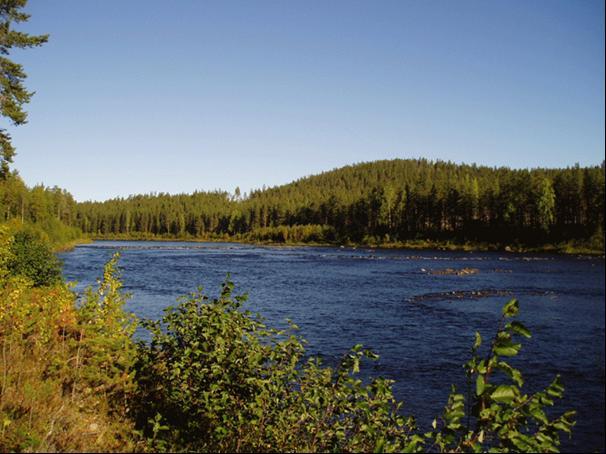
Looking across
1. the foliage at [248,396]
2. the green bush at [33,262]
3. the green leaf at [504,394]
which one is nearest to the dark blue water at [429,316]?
the green bush at [33,262]

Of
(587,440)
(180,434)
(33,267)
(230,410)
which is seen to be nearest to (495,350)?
(230,410)

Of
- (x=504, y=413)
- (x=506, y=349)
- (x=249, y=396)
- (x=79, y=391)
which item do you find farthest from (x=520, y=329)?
(x=79, y=391)

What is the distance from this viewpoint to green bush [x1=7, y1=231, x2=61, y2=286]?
2153cm

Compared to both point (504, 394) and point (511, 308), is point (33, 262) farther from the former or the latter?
point (504, 394)

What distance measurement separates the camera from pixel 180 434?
7039 mm

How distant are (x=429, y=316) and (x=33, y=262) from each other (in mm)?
21830

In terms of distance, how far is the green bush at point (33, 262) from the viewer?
21531 mm

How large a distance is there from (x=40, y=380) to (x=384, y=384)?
6.63 m

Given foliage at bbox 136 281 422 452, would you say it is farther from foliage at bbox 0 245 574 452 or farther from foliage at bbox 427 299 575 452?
foliage at bbox 427 299 575 452

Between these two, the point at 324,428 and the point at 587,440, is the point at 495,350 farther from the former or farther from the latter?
the point at 587,440

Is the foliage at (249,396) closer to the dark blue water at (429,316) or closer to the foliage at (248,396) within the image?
the foliage at (248,396)

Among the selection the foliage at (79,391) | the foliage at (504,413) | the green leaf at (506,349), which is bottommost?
the foliage at (79,391)

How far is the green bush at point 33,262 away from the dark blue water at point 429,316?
15.8 ft

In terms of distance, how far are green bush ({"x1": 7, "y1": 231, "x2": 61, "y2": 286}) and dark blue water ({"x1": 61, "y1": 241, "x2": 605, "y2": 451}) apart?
481cm
